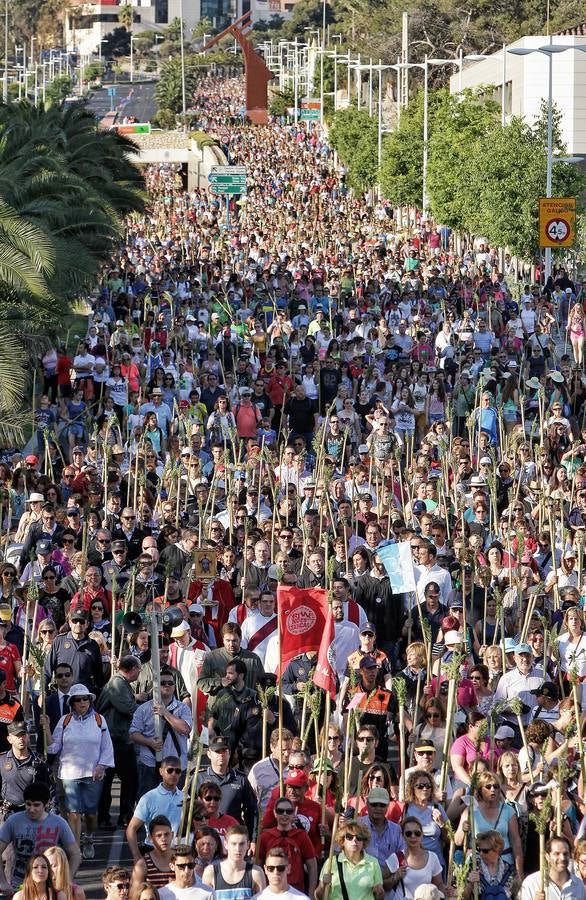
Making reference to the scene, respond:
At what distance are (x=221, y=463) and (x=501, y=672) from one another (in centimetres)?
694

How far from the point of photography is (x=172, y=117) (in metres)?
137

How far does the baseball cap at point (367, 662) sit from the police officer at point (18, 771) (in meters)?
2.27

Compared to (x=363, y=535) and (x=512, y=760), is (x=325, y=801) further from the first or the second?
(x=363, y=535)

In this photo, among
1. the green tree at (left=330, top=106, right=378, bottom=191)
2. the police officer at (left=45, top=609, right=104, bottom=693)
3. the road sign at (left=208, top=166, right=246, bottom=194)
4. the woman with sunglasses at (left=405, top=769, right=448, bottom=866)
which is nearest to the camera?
the woman with sunglasses at (left=405, top=769, right=448, bottom=866)

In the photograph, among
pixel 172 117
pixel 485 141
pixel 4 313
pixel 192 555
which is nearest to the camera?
pixel 192 555

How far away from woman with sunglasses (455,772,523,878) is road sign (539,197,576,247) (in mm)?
26404

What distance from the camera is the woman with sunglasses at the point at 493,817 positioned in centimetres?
995

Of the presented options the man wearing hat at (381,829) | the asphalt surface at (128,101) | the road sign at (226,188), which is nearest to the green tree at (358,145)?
the road sign at (226,188)

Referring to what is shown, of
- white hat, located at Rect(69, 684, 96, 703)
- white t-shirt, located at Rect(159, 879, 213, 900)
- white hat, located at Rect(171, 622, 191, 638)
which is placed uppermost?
white hat, located at Rect(171, 622, 191, 638)

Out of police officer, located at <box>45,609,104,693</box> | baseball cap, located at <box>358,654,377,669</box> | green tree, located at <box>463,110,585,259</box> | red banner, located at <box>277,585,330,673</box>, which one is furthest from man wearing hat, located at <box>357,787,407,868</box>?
green tree, located at <box>463,110,585,259</box>

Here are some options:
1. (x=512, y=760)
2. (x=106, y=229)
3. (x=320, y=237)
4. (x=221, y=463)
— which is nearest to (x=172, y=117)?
(x=320, y=237)

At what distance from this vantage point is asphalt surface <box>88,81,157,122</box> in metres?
152

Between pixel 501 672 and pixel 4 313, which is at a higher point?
pixel 4 313

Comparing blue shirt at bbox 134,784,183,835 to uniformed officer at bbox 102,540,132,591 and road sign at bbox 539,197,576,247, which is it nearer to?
uniformed officer at bbox 102,540,132,591
